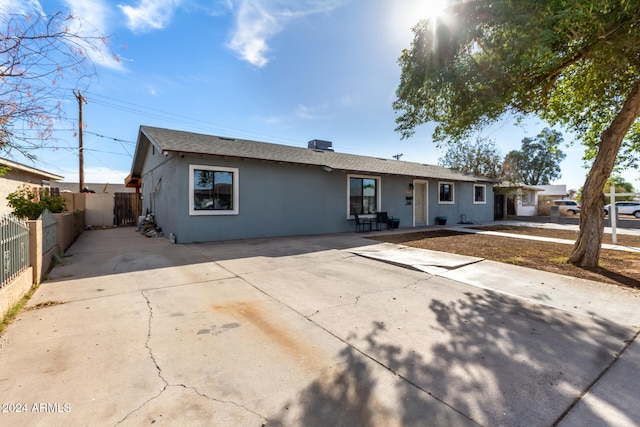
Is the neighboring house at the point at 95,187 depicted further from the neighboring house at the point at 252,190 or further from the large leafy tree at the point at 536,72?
the large leafy tree at the point at 536,72

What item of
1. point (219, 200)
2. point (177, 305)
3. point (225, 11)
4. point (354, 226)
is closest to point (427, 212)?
point (354, 226)

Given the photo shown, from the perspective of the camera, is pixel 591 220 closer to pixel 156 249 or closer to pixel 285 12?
pixel 285 12

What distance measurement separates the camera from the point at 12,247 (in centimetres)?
402

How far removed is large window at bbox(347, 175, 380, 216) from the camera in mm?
13453

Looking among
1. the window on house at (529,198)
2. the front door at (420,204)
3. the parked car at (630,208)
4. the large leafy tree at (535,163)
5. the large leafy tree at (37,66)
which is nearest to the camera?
the large leafy tree at (37,66)

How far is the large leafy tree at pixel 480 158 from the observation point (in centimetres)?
2920

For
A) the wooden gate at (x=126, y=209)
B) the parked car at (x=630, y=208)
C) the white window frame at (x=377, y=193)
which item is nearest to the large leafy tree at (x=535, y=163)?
the parked car at (x=630, y=208)

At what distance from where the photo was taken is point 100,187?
33.4 metres

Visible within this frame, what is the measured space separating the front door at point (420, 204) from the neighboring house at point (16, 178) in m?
15.8

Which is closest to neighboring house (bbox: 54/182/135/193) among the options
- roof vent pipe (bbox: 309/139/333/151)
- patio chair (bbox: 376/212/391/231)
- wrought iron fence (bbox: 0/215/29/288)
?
roof vent pipe (bbox: 309/139/333/151)

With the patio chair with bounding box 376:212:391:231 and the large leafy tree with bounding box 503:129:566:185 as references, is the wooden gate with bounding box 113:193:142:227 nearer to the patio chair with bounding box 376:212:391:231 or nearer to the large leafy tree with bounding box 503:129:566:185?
the patio chair with bounding box 376:212:391:231

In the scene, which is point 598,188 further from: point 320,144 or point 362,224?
point 320,144

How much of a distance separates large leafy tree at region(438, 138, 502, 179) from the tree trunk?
2380cm

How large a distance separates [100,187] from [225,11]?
34102mm
